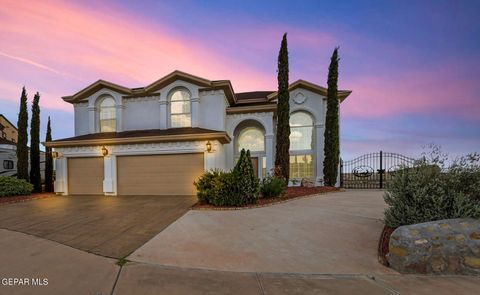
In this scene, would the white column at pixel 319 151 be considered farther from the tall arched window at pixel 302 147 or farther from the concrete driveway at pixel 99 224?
the concrete driveway at pixel 99 224

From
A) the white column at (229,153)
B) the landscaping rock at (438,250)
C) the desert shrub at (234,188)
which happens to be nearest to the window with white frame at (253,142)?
the white column at (229,153)

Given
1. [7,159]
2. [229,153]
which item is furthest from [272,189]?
[7,159]

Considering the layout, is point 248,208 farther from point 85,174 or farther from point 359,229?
point 85,174

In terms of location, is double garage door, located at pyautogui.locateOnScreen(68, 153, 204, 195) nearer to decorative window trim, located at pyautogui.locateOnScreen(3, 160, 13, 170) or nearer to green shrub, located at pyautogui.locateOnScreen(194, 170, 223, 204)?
green shrub, located at pyautogui.locateOnScreen(194, 170, 223, 204)

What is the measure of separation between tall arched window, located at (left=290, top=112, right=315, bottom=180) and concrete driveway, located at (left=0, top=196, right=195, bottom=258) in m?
9.29

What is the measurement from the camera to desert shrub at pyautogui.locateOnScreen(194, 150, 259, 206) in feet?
28.2

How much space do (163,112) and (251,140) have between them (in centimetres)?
625

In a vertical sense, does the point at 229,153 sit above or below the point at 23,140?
below

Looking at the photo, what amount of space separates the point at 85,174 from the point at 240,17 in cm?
1230

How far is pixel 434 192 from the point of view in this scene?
4727 mm

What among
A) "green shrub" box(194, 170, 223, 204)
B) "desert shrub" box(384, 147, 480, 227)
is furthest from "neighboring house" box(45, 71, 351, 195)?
"desert shrub" box(384, 147, 480, 227)

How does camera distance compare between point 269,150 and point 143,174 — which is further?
point 269,150

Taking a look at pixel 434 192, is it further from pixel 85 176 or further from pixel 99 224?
pixel 85 176

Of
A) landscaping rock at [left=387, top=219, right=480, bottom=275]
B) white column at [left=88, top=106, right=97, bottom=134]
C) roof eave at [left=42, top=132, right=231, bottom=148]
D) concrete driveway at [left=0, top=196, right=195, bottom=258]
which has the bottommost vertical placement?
concrete driveway at [left=0, top=196, right=195, bottom=258]
